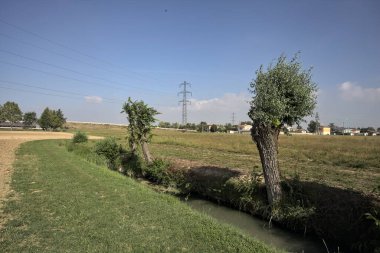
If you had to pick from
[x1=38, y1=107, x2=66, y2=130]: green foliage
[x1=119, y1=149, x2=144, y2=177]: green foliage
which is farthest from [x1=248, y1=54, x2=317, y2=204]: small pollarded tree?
[x1=38, y1=107, x2=66, y2=130]: green foliage

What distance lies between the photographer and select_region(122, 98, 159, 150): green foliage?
883 inches

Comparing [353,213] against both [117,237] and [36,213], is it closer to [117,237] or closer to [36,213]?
[117,237]

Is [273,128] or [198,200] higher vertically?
[273,128]

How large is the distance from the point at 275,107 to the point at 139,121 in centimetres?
1373

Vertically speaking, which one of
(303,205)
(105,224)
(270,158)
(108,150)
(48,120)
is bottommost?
(105,224)

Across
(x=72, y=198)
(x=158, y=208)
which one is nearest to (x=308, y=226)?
(x=158, y=208)

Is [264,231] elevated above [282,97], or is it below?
below

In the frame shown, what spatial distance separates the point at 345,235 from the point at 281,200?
7.99 ft

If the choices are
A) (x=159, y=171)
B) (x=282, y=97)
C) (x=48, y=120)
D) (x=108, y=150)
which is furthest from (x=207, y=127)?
(x=282, y=97)

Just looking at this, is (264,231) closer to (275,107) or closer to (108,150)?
(275,107)

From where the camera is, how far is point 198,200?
14.2m

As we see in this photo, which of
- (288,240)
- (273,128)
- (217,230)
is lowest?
(288,240)

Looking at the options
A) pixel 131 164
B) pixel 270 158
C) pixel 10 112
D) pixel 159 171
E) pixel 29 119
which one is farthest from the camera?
pixel 29 119

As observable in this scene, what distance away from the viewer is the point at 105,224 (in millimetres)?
7984
